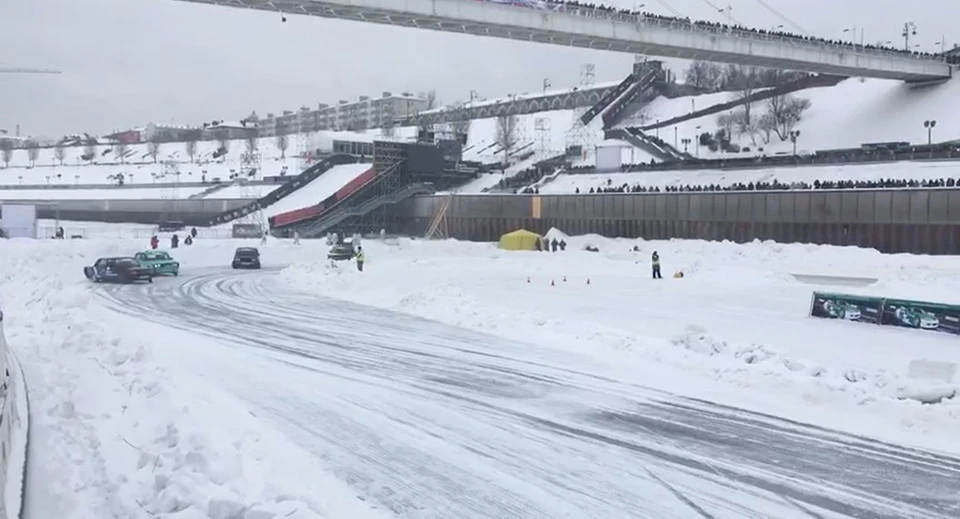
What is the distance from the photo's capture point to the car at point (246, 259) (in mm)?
44906

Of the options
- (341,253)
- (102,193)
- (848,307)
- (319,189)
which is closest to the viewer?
(848,307)

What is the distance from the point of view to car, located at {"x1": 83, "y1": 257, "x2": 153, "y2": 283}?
3531 cm

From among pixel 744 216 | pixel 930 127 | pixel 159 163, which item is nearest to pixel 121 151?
pixel 159 163

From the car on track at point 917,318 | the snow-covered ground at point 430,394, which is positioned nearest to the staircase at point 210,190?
the snow-covered ground at point 430,394

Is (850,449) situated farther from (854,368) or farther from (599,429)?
(854,368)

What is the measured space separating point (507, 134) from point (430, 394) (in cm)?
9229

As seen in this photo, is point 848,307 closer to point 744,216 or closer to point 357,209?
point 744,216

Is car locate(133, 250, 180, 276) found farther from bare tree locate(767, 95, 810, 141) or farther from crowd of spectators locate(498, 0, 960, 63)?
bare tree locate(767, 95, 810, 141)

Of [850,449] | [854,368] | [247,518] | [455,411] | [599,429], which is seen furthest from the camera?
[854,368]

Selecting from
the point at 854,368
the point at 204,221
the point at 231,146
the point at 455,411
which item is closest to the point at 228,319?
the point at 455,411

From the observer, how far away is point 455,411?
12.2 meters

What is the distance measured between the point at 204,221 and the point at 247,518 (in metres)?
81.8

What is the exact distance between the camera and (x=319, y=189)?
78625mm

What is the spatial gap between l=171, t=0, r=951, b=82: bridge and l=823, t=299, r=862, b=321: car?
3189 centimetres
